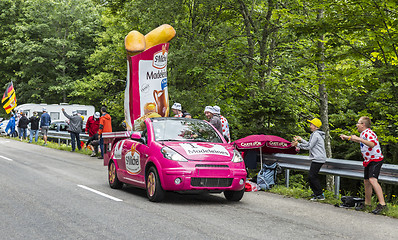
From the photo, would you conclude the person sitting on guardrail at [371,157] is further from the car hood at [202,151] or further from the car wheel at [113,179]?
the car wheel at [113,179]

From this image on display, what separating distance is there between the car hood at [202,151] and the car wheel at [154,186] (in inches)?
22.3

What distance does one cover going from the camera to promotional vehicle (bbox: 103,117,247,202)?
876 centimetres

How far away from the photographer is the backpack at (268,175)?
456 inches

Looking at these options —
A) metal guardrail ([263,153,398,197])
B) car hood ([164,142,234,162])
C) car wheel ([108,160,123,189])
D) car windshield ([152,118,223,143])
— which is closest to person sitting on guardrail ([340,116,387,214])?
metal guardrail ([263,153,398,197])

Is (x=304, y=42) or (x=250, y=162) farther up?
(x=304, y=42)

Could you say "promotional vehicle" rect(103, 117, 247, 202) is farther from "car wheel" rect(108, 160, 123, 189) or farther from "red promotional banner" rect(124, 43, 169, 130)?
"red promotional banner" rect(124, 43, 169, 130)

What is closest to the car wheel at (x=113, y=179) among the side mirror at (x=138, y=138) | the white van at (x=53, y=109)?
the side mirror at (x=138, y=138)

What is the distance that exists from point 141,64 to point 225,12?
697 cm

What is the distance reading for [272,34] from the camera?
68.0 feet

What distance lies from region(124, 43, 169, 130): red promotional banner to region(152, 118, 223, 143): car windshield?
5.28 meters

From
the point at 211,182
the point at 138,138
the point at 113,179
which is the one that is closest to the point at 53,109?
the point at 113,179

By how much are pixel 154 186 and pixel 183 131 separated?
53.7 inches

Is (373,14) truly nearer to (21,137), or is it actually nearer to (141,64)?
(141,64)

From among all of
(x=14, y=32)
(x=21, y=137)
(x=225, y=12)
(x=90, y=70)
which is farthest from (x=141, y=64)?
(x=14, y=32)
